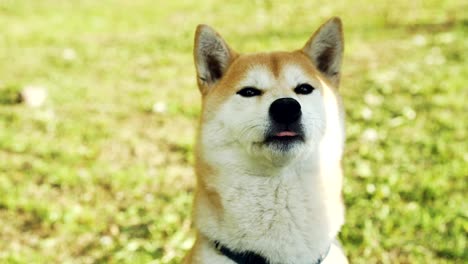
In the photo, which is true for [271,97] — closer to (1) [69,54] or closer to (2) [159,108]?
(2) [159,108]

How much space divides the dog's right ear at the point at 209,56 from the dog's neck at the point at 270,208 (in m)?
0.50

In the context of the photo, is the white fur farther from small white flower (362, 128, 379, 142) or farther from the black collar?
small white flower (362, 128, 379, 142)

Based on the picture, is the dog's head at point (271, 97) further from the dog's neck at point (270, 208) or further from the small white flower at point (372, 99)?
the small white flower at point (372, 99)

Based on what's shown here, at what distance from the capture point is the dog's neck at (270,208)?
2396 mm

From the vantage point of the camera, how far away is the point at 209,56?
285cm

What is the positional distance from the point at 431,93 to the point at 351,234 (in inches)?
A: 109

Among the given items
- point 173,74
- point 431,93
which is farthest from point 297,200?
point 173,74

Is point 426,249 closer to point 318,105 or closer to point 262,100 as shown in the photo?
point 318,105

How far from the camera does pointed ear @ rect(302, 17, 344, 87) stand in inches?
110

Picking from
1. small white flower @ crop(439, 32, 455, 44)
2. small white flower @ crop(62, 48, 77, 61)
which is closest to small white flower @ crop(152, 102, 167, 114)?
small white flower @ crop(62, 48, 77, 61)

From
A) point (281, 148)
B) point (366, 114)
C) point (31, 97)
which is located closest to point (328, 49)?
point (281, 148)

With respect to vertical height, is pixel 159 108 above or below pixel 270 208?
below

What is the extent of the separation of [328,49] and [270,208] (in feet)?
3.29

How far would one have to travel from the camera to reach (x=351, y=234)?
361 cm
